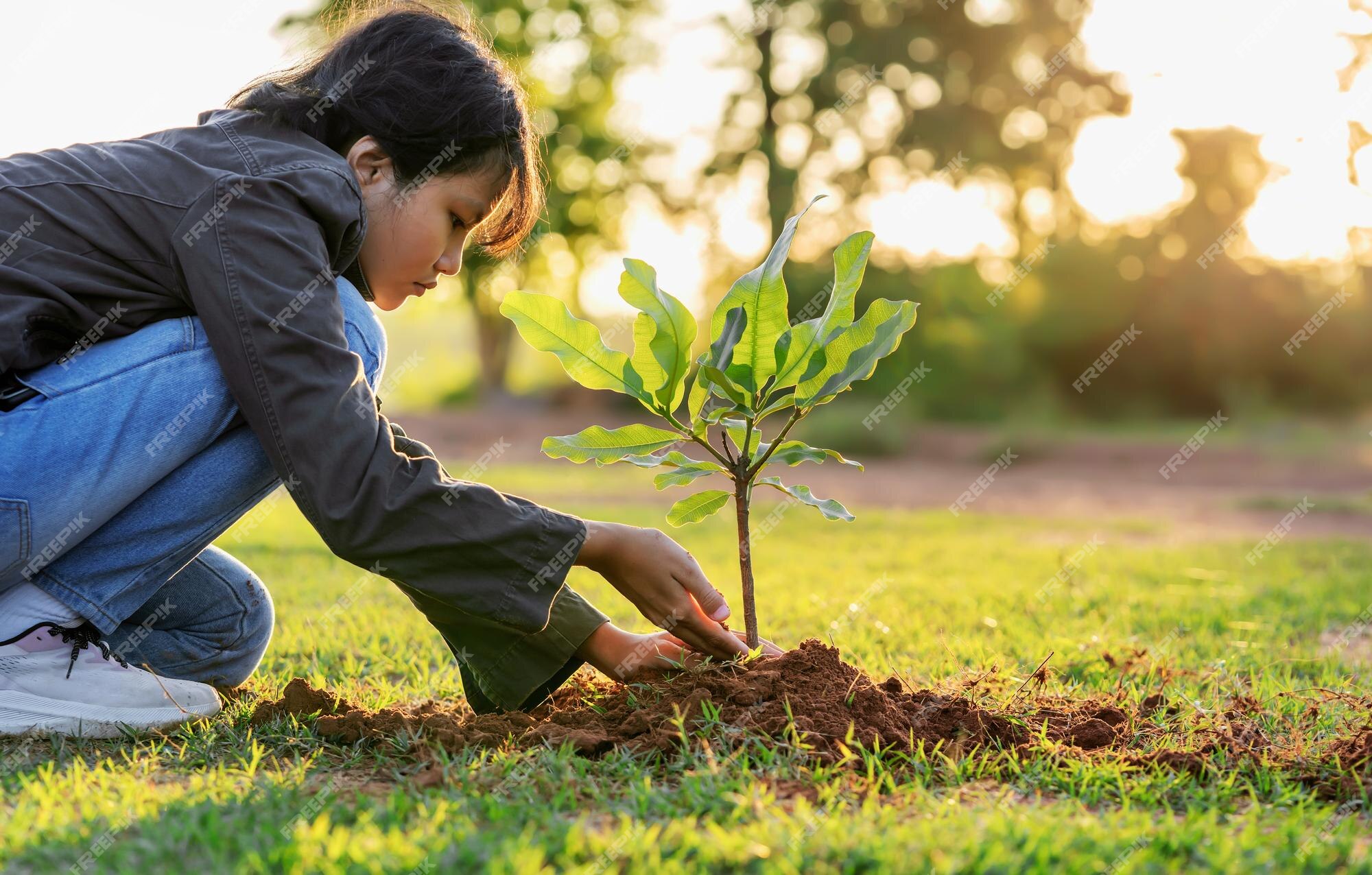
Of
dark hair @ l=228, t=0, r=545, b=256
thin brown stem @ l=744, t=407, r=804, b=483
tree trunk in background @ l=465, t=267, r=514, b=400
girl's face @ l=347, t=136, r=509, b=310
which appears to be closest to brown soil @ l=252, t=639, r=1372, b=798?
thin brown stem @ l=744, t=407, r=804, b=483

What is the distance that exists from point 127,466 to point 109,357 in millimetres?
190

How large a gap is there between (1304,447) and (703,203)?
30.9 feet

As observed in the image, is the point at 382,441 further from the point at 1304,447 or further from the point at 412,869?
the point at 1304,447

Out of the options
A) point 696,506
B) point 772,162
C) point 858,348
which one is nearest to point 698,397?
point 696,506

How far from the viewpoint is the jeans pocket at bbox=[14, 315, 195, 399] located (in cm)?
179

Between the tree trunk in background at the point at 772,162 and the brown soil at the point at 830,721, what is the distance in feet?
45.5

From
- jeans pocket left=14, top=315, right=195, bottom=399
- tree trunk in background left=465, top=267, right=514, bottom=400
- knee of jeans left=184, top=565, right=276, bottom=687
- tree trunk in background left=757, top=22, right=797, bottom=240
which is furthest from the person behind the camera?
tree trunk in background left=465, top=267, right=514, bottom=400

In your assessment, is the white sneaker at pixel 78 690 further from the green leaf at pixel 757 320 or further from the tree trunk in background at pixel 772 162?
the tree trunk in background at pixel 772 162

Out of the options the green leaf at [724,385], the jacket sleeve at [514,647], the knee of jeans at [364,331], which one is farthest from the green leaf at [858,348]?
the knee of jeans at [364,331]

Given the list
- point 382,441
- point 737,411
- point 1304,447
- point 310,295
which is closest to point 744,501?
point 737,411

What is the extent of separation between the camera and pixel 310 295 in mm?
1726

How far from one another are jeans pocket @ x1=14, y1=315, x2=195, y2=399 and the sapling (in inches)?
22.6

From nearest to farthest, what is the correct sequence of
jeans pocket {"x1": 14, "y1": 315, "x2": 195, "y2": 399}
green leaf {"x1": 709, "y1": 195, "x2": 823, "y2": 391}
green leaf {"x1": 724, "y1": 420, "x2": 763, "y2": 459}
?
jeans pocket {"x1": 14, "y1": 315, "x2": 195, "y2": 399} < green leaf {"x1": 709, "y1": 195, "x2": 823, "y2": 391} < green leaf {"x1": 724, "y1": 420, "x2": 763, "y2": 459}

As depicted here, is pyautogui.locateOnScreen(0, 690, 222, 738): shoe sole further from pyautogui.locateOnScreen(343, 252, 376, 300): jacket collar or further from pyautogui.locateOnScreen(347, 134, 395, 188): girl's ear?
pyautogui.locateOnScreen(347, 134, 395, 188): girl's ear
